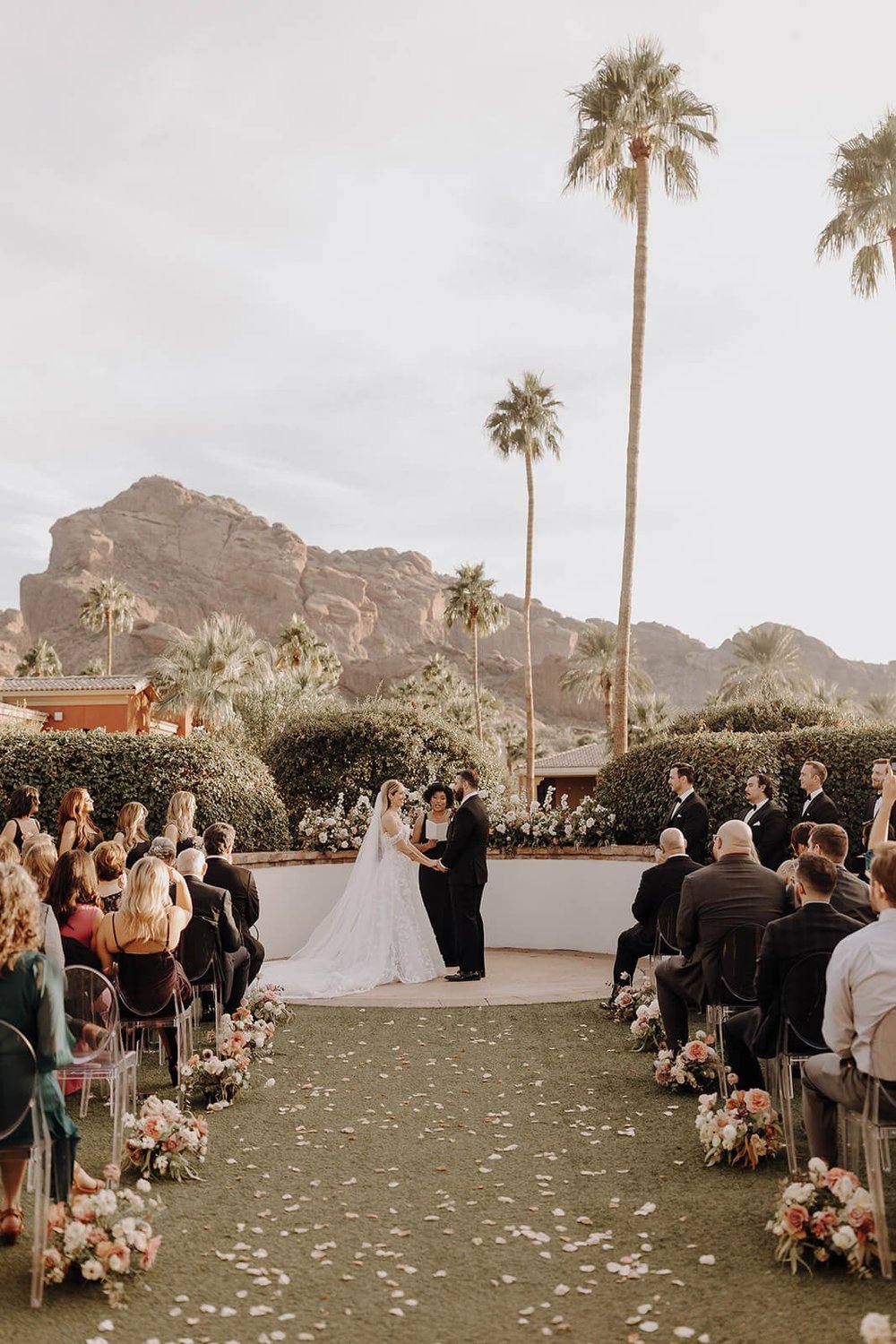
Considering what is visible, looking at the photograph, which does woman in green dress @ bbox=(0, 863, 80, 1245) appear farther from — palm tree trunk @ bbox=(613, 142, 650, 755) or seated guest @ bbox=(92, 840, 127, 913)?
palm tree trunk @ bbox=(613, 142, 650, 755)

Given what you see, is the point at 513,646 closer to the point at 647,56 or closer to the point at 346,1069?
the point at 647,56

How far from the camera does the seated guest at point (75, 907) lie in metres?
6.33

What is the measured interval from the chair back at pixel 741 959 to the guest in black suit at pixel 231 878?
12.4 ft

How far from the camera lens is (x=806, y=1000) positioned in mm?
5027

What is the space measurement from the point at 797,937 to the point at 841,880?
1256 millimetres

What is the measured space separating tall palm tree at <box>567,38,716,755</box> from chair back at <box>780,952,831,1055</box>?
12879mm

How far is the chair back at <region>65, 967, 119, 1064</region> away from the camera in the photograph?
512 cm

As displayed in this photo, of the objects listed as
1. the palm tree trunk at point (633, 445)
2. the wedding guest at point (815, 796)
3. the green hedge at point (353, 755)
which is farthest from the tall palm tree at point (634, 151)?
the wedding guest at point (815, 796)

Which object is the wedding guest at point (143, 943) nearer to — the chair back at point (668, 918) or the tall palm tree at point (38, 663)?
the chair back at point (668, 918)

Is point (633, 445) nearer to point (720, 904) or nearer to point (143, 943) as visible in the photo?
point (720, 904)

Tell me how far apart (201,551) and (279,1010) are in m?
104

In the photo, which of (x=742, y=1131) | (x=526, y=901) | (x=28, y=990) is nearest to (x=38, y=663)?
(x=526, y=901)

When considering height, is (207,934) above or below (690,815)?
below

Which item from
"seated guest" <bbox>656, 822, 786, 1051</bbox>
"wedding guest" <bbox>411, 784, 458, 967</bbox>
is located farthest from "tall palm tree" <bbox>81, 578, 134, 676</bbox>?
"seated guest" <bbox>656, 822, 786, 1051</bbox>
